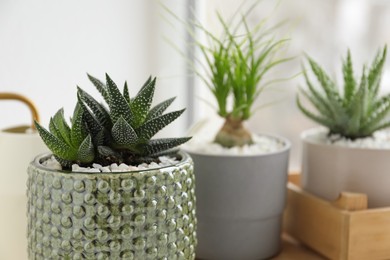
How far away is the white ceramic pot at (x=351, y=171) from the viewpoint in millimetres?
857

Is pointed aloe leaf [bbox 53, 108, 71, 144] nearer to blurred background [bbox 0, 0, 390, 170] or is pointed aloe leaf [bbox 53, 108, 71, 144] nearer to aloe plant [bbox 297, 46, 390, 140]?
blurred background [bbox 0, 0, 390, 170]

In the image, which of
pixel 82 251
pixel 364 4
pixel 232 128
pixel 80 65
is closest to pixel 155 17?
pixel 80 65

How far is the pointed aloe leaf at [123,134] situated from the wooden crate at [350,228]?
35 centimetres

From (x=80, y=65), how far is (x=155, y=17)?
21cm

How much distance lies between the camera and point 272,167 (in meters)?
0.82

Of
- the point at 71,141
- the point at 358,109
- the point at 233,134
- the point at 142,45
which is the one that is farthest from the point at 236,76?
the point at 142,45

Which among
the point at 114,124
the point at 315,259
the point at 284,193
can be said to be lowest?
the point at 315,259

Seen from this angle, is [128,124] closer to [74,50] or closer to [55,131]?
[55,131]

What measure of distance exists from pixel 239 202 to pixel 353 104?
23cm

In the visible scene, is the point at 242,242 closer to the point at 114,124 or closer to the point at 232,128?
the point at 232,128

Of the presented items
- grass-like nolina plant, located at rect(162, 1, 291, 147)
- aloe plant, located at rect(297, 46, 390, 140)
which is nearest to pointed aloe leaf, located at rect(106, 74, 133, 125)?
grass-like nolina plant, located at rect(162, 1, 291, 147)

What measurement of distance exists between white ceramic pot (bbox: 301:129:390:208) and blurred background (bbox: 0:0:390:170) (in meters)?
0.13

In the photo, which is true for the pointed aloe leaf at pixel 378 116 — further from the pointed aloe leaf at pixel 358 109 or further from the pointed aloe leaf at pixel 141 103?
the pointed aloe leaf at pixel 141 103

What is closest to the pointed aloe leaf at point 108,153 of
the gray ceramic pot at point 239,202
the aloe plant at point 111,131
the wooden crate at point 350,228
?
the aloe plant at point 111,131
